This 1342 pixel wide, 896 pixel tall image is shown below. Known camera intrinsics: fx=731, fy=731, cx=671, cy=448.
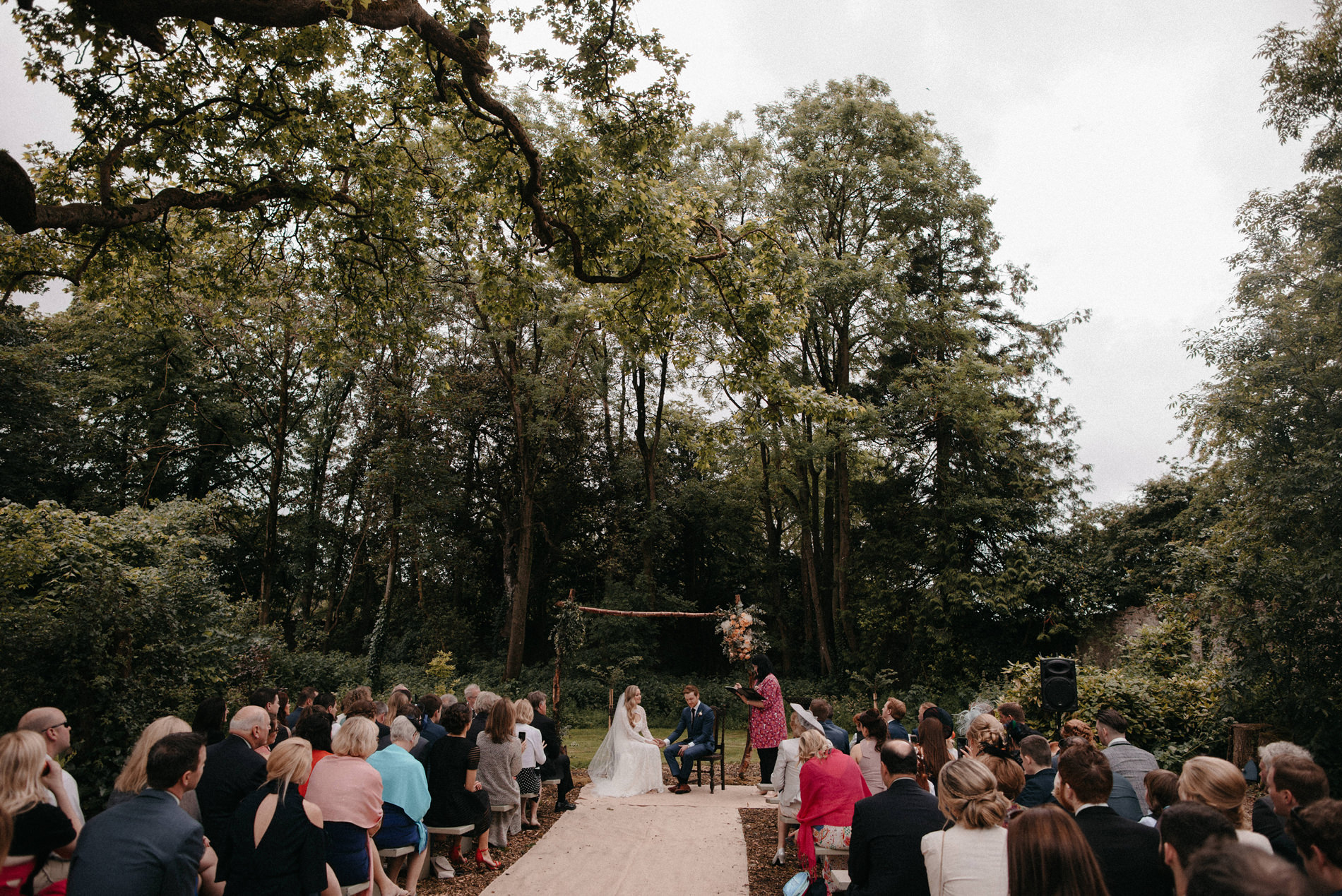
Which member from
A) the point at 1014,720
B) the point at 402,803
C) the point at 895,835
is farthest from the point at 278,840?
the point at 1014,720

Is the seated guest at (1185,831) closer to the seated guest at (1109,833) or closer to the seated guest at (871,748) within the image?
the seated guest at (1109,833)

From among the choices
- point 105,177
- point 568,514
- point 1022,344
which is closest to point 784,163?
point 1022,344

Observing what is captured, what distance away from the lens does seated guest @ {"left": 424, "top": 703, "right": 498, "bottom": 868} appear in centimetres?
646

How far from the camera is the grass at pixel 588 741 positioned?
44.9 ft

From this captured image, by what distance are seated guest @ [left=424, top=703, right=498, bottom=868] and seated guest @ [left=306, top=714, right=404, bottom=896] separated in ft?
6.07

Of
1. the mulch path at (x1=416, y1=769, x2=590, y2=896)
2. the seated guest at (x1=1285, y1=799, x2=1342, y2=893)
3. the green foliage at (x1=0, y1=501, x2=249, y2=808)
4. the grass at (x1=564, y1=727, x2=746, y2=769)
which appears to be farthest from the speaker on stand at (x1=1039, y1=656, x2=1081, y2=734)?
the green foliage at (x1=0, y1=501, x2=249, y2=808)

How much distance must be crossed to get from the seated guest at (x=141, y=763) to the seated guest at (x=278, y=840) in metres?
0.29

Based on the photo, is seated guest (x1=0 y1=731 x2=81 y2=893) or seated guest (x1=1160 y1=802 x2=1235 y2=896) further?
seated guest (x1=0 y1=731 x2=81 y2=893)

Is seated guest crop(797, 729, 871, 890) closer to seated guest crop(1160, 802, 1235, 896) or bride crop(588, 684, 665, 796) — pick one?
seated guest crop(1160, 802, 1235, 896)

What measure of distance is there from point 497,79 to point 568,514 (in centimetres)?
1793

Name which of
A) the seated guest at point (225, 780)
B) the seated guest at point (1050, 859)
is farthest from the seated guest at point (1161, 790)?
the seated guest at point (225, 780)

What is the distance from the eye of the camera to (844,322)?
Answer: 20062 millimetres

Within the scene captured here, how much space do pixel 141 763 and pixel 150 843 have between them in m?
0.69

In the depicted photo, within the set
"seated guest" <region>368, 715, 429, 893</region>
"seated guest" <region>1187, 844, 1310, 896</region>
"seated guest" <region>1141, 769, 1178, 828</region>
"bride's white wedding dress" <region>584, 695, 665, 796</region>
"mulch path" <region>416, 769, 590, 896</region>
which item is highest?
"seated guest" <region>1187, 844, 1310, 896</region>
